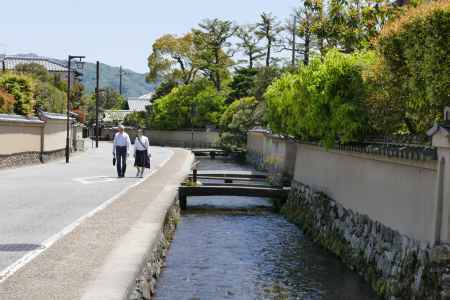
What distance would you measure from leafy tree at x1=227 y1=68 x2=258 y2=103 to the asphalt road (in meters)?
42.2

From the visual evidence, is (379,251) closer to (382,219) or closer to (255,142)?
(382,219)

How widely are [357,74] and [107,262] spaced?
1041 centimetres

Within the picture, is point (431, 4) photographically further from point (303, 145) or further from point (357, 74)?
point (303, 145)

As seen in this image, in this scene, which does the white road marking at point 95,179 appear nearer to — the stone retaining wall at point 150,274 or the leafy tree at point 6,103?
the stone retaining wall at point 150,274

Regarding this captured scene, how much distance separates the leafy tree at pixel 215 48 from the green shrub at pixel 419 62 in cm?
6449

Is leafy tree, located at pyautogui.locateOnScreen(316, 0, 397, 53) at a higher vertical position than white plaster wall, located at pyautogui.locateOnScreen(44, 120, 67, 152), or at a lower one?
higher

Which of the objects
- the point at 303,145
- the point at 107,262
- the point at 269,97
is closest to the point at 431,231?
the point at 107,262

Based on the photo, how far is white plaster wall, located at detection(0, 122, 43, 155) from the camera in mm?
27625

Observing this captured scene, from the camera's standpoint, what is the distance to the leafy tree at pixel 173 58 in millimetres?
85625

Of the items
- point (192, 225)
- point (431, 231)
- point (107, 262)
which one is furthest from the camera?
point (192, 225)

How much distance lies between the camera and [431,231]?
10.5 meters

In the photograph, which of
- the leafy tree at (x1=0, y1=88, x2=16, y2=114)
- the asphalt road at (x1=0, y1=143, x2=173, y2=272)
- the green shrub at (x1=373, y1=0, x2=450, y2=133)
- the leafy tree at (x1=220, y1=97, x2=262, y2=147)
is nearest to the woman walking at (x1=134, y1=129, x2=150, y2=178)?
the asphalt road at (x1=0, y1=143, x2=173, y2=272)

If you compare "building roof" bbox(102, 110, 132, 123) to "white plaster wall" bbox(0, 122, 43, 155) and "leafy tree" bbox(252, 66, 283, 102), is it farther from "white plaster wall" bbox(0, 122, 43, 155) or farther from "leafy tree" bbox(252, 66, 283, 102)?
"white plaster wall" bbox(0, 122, 43, 155)

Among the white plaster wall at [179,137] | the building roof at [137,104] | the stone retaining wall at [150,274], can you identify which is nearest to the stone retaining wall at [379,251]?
the stone retaining wall at [150,274]
